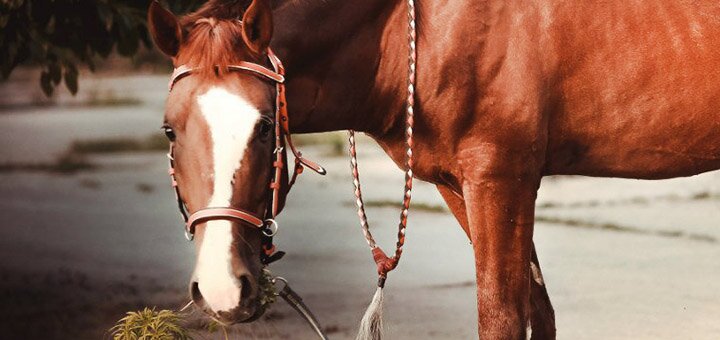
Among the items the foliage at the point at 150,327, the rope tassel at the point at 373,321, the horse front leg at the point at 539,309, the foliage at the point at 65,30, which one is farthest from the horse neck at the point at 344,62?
the foliage at the point at 65,30

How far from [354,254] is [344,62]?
4.53 meters

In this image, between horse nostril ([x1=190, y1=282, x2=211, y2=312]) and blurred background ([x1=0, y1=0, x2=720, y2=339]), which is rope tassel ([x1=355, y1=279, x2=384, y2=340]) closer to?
blurred background ([x1=0, y1=0, x2=720, y2=339])

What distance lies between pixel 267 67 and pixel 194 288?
603 mm

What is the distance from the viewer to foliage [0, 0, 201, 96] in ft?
16.8

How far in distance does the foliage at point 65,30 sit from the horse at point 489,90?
1886mm

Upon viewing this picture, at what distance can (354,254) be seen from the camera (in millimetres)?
7953

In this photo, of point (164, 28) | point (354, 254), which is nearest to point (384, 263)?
point (164, 28)

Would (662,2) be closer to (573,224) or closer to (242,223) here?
(242,223)

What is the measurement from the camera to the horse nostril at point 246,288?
303cm

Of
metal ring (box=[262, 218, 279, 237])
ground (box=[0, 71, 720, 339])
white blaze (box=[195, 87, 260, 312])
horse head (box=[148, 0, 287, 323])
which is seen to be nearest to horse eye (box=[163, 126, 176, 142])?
horse head (box=[148, 0, 287, 323])

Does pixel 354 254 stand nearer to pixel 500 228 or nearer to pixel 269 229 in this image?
pixel 500 228

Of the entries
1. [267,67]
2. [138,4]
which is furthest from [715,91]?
[138,4]

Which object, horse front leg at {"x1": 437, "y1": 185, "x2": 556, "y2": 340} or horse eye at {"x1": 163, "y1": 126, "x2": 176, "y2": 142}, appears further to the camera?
horse front leg at {"x1": 437, "y1": 185, "x2": 556, "y2": 340}

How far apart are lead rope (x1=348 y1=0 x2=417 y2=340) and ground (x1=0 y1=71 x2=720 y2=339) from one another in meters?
0.45
